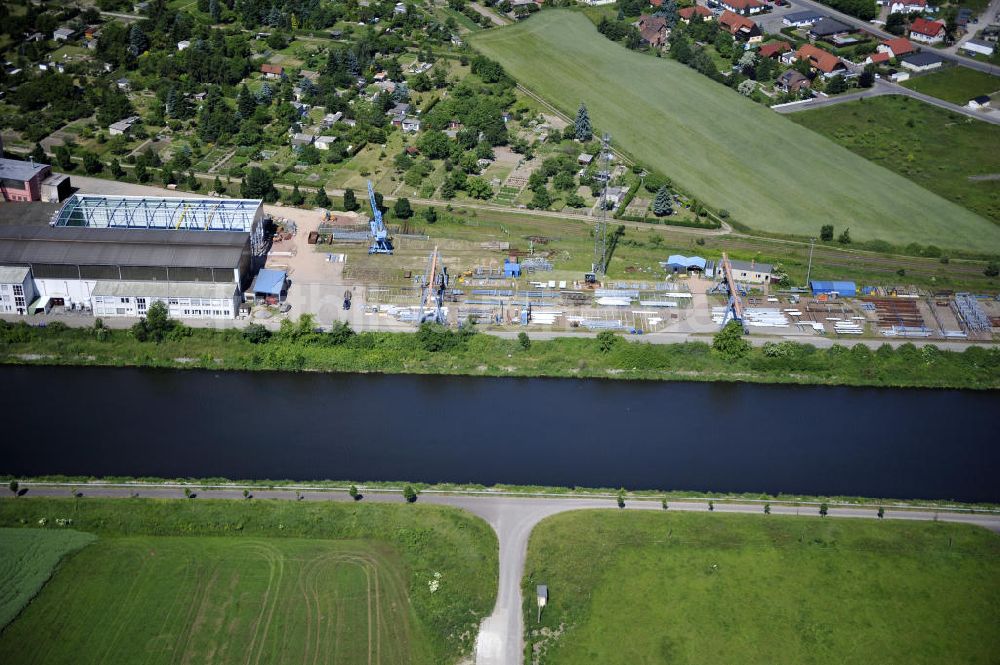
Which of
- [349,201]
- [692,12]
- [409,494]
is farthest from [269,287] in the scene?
[692,12]

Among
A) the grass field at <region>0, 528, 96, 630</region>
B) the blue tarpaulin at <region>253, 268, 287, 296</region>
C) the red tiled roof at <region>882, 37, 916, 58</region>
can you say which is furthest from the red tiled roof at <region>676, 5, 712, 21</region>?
the grass field at <region>0, 528, 96, 630</region>

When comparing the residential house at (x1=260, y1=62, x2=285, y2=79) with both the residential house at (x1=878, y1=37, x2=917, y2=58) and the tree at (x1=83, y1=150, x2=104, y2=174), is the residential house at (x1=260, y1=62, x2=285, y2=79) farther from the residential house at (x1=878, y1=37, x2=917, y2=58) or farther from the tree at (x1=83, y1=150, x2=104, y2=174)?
the residential house at (x1=878, y1=37, x2=917, y2=58)

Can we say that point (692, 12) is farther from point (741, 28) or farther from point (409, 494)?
point (409, 494)

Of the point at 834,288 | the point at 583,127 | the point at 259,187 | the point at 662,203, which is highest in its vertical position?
the point at 583,127

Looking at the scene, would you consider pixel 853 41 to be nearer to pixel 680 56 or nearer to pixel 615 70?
pixel 680 56

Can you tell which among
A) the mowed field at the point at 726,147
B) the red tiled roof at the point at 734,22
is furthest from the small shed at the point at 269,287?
the red tiled roof at the point at 734,22

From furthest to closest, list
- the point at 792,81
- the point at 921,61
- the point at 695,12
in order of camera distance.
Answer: the point at 695,12
the point at 921,61
the point at 792,81
